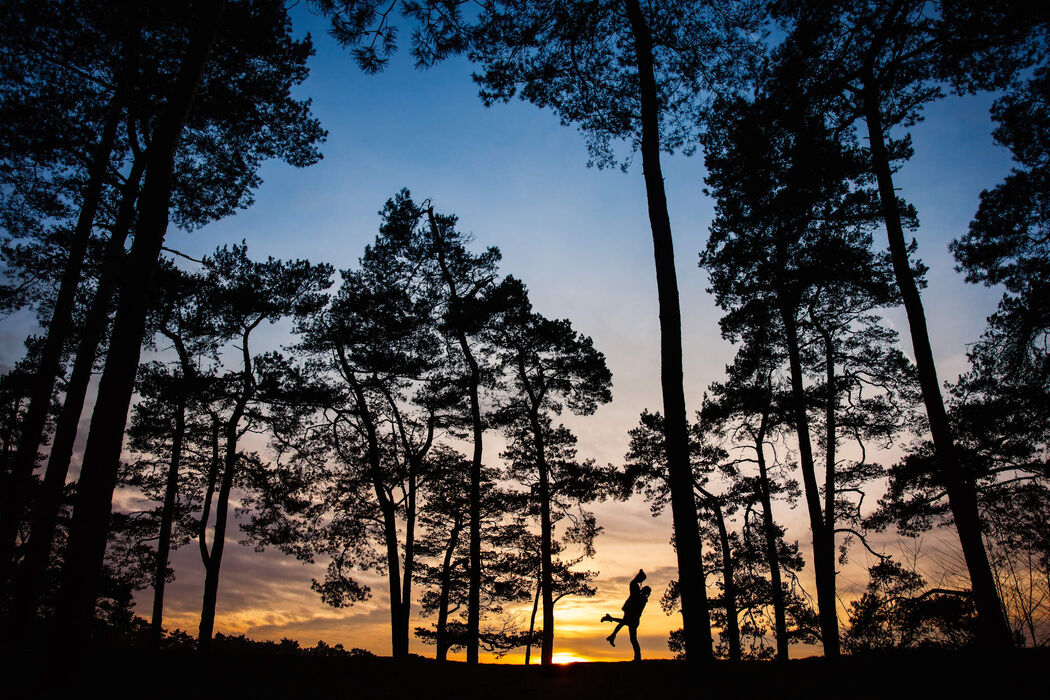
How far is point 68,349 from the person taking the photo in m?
13.4

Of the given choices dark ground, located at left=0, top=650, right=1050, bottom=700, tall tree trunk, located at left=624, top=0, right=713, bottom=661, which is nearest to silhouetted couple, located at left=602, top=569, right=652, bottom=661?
dark ground, located at left=0, top=650, right=1050, bottom=700

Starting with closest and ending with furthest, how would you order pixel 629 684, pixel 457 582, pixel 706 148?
pixel 629 684, pixel 706 148, pixel 457 582

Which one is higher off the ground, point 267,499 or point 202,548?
point 267,499

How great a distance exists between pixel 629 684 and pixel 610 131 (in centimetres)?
1000

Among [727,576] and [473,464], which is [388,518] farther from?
[727,576]

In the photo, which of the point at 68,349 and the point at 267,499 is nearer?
the point at 68,349

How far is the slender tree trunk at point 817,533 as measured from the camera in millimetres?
Answer: 10734

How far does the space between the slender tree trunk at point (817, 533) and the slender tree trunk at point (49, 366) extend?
1498 cm

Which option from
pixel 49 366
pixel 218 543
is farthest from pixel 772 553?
pixel 49 366

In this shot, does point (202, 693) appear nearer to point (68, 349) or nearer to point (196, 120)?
point (196, 120)

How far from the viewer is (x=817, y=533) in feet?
37.2

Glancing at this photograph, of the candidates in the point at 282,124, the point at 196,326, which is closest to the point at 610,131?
the point at 282,124

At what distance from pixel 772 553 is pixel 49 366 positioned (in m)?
18.6

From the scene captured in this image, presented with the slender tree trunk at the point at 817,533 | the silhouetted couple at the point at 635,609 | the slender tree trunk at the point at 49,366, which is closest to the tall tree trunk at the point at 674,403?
the silhouetted couple at the point at 635,609
